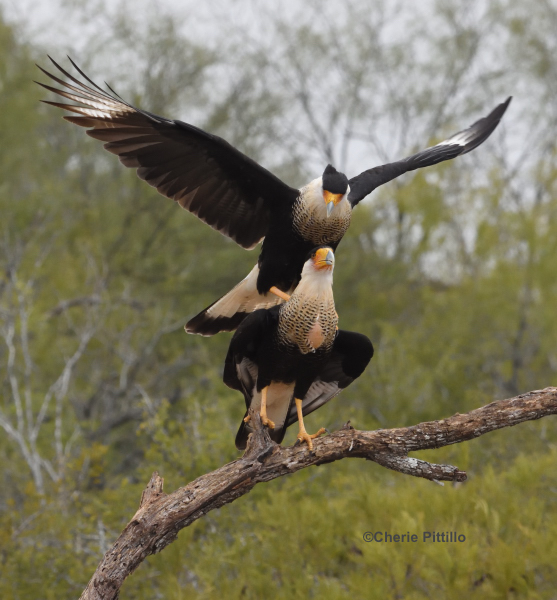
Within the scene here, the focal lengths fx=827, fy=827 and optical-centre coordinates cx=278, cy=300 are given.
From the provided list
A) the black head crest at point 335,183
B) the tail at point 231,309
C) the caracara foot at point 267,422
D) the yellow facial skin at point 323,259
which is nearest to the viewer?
the yellow facial skin at point 323,259

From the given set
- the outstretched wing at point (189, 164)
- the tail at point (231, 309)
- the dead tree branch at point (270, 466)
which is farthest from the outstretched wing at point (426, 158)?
the dead tree branch at point (270, 466)

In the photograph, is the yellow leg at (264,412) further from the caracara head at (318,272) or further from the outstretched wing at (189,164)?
the outstretched wing at (189,164)

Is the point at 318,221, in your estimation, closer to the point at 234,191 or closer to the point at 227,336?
the point at 234,191

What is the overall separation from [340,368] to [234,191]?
1.74m

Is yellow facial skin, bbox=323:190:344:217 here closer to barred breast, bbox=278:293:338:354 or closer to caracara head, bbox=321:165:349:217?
caracara head, bbox=321:165:349:217

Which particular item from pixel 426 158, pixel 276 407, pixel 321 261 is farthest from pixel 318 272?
pixel 426 158

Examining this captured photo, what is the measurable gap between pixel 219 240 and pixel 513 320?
17.8 ft

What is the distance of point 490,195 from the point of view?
48.7ft

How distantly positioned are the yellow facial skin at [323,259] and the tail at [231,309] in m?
1.41

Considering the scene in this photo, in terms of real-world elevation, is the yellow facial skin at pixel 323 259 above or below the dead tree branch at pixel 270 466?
above

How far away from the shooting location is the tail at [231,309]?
577 centimetres

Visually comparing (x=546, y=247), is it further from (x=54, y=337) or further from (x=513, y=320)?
(x=54, y=337)

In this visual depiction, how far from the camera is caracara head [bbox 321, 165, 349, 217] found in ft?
17.9

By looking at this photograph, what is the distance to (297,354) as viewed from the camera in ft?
15.1
